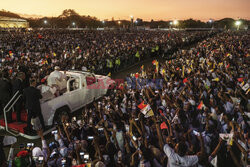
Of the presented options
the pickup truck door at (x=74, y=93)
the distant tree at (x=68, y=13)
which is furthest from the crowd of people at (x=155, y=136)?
the distant tree at (x=68, y=13)

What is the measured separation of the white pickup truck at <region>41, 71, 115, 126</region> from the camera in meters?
6.45

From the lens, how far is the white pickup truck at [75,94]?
6.45 m

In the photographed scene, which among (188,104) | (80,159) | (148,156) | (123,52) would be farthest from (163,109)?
(123,52)

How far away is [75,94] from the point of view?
24.7ft

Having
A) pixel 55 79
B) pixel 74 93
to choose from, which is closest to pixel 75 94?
pixel 74 93

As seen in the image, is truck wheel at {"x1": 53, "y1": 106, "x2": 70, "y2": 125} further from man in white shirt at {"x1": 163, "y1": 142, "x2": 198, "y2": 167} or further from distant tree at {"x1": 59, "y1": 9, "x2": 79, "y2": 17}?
distant tree at {"x1": 59, "y1": 9, "x2": 79, "y2": 17}

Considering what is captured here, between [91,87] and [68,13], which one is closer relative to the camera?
[91,87]

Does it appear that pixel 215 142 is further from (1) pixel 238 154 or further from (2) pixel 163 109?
(2) pixel 163 109

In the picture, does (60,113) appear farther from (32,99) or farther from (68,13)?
(68,13)

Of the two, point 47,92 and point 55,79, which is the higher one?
point 55,79

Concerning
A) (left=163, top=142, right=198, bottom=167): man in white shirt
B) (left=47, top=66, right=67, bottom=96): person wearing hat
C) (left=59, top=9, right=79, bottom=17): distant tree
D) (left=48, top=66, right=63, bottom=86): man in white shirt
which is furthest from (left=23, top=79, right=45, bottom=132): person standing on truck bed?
(left=59, top=9, right=79, bottom=17): distant tree

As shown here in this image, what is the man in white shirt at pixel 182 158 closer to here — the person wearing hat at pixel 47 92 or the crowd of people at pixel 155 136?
the crowd of people at pixel 155 136

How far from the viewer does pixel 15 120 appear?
6617 millimetres

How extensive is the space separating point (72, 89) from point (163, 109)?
13.0 feet
